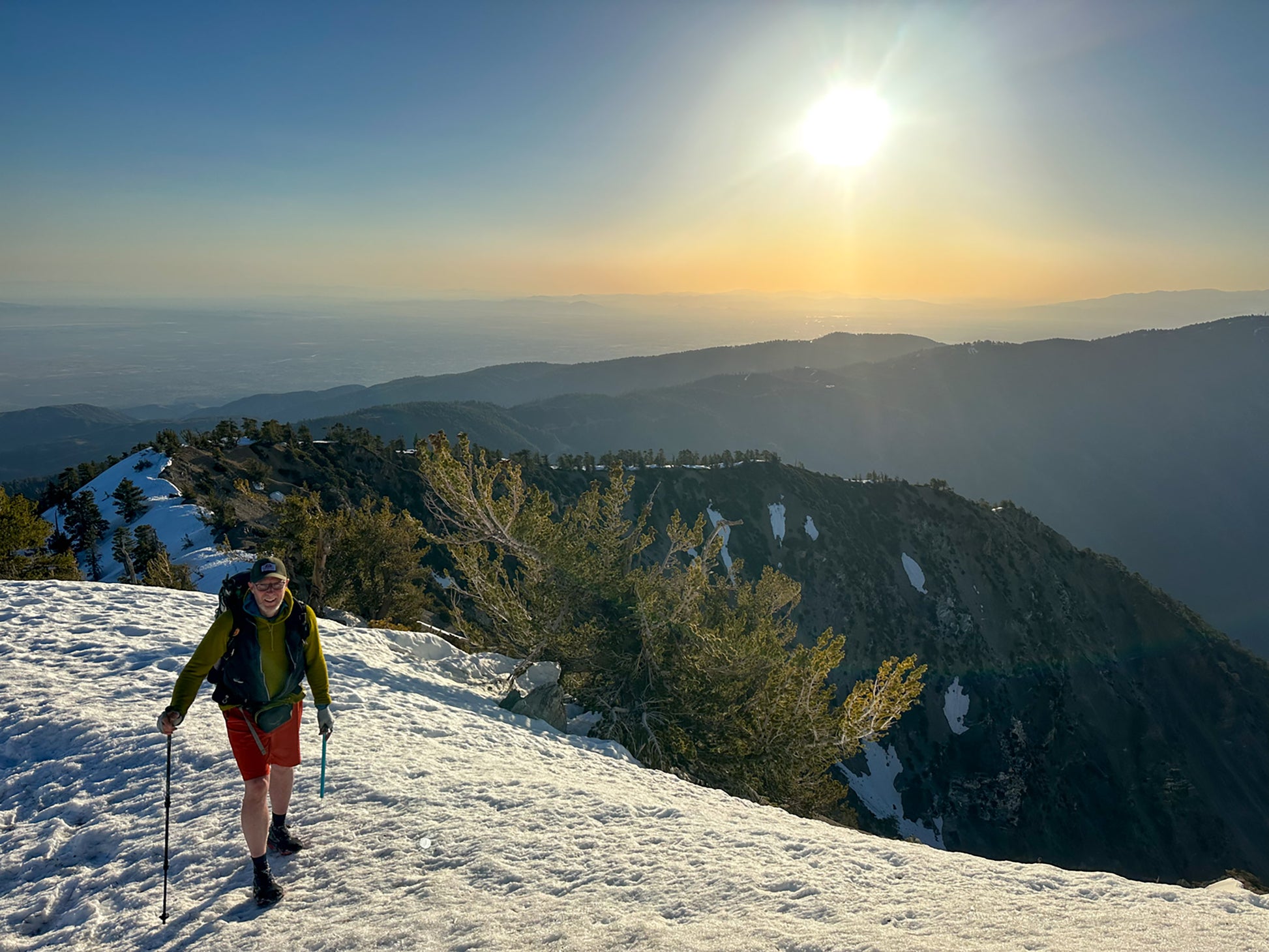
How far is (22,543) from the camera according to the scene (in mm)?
18219

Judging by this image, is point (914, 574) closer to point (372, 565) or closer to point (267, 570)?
point (372, 565)

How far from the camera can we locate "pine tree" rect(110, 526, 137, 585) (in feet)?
77.6

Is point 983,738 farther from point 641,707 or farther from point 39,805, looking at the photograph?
point 39,805

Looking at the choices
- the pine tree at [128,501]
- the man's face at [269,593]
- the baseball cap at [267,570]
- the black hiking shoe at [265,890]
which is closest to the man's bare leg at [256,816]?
the black hiking shoe at [265,890]

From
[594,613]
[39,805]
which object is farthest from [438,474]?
→ [39,805]

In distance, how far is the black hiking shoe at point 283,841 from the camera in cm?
525

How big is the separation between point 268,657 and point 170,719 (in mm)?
762

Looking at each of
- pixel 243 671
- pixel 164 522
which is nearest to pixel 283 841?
pixel 243 671

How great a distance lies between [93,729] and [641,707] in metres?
9.62

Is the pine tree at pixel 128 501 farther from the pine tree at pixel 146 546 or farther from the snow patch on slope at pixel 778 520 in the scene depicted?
the snow patch on slope at pixel 778 520

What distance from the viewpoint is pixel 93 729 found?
675 centimetres

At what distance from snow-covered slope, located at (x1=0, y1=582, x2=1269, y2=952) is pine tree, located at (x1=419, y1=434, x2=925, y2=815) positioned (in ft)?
14.8

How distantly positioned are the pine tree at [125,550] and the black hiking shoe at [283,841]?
22880mm

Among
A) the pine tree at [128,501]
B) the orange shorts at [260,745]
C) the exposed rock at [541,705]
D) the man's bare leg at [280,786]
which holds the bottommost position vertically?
the pine tree at [128,501]
